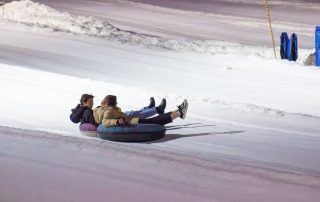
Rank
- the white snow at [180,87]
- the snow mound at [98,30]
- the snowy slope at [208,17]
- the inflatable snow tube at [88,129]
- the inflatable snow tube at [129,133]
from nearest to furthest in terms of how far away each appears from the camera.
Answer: the white snow at [180,87] < the inflatable snow tube at [129,133] < the inflatable snow tube at [88,129] < the snow mound at [98,30] < the snowy slope at [208,17]

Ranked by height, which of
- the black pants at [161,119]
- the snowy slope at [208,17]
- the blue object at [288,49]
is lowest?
the black pants at [161,119]

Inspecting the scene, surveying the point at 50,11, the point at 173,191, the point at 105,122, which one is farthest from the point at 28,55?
the point at 173,191

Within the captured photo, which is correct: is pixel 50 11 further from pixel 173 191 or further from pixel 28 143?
pixel 173 191

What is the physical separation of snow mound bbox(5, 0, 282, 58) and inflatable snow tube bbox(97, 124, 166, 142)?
8142 millimetres

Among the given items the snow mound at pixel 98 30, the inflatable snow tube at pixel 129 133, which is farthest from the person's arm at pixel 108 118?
the snow mound at pixel 98 30

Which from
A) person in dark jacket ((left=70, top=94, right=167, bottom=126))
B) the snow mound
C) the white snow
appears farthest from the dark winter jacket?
the snow mound

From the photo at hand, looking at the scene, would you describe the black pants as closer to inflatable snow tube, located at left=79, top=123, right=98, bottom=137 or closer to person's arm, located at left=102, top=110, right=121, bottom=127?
person's arm, located at left=102, top=110, right=121, bottom=127

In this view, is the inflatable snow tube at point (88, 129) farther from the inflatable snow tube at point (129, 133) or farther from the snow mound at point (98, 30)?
the snow mound at point (98, 30)

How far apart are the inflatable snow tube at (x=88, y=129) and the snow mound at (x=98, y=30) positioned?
26.3 ft

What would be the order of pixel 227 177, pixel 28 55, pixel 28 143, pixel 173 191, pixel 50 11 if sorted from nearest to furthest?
pixel 173 191, pixel 227 177, pixel 28 143, pixel 28 55, pixel 50 11

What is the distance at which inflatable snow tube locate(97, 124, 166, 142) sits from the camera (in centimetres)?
927

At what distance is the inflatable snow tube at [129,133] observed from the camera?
9.27m

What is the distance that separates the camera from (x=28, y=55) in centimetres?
1559

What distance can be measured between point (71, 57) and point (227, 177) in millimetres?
8714
